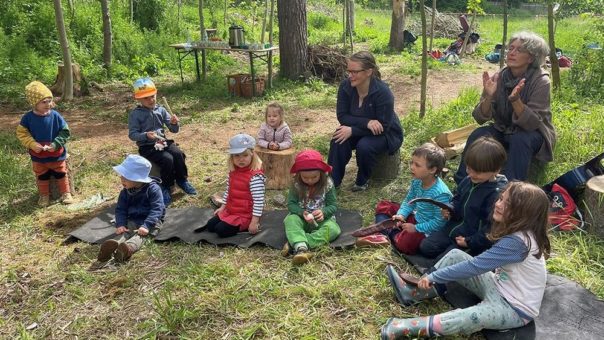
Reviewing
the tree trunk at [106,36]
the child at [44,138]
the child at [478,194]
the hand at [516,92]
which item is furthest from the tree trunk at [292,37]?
the child at [478,194]

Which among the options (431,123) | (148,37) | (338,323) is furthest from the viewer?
(148,37)

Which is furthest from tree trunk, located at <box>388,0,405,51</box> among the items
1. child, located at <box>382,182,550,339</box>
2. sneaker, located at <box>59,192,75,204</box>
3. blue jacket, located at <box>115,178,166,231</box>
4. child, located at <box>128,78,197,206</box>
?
child, located at <box>382,182,550,339</box>

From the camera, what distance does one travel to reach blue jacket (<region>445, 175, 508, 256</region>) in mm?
3479

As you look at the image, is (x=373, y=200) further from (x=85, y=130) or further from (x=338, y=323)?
(x=85, y=130)

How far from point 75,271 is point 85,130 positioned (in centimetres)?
467

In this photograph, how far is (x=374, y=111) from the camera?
17.5 feet

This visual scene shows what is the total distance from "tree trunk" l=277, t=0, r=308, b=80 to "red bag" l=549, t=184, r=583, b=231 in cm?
763

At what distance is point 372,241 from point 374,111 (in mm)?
1777

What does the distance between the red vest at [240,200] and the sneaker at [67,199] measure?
6.34ft

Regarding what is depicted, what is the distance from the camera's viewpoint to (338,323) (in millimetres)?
3180

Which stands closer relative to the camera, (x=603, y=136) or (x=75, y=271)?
(x=75, y=271)

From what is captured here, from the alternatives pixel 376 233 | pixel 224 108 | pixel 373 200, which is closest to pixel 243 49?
pixel 224 108

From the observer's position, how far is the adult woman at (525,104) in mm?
4375

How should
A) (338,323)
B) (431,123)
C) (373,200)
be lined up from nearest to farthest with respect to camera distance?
(338,323)
(373,200)
(431,123)
